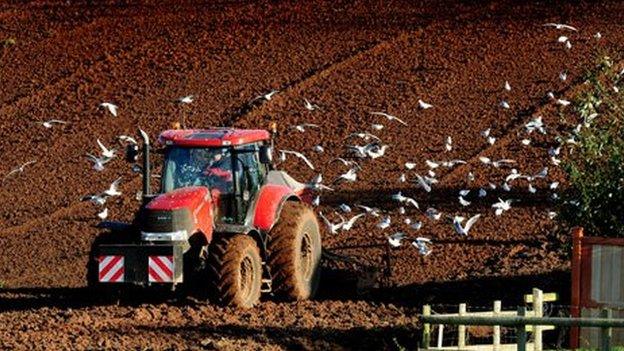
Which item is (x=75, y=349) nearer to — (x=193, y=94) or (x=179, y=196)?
(x=179, y=196)

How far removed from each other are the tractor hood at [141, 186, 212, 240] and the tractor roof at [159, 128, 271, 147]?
67 centimetres

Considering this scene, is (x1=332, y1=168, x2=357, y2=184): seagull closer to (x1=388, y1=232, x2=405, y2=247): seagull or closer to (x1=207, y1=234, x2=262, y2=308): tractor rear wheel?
(x1=388, y1=232, x2=405, y2=247): seagull

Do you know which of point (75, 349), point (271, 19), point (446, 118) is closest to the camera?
point (75, 349)

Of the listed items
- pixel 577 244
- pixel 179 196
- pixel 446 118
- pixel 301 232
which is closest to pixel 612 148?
pixel 577 244

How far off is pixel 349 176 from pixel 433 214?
2233 mm

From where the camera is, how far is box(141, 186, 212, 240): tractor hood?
18469mm

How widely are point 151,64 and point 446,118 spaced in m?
8.21

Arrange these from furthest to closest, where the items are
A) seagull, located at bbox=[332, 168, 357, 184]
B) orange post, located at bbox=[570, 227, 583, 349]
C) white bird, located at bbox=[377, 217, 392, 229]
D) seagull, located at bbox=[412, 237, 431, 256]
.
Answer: seagull, located at bbox=[332, 168, 357, 184] < white bird, located at bbox=[377, 217, 392, 229] < seagull, located at bbox=[412, 237, 431, 256] < orange post, located at bbox=[570, 227, 583, 349]

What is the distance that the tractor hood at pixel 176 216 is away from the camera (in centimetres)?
1847

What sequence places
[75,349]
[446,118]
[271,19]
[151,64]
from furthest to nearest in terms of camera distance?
[271,19], [151,64], [446,118], [75,349]

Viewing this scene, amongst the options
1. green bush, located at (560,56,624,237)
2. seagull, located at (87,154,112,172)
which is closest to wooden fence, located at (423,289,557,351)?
green bush, located at (560,56,624,237)

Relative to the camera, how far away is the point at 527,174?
28328 millimetres

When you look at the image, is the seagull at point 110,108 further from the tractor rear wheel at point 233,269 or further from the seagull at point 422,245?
the tractor rear wheel at point 233,269

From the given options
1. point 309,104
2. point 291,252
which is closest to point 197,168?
point 291,252
